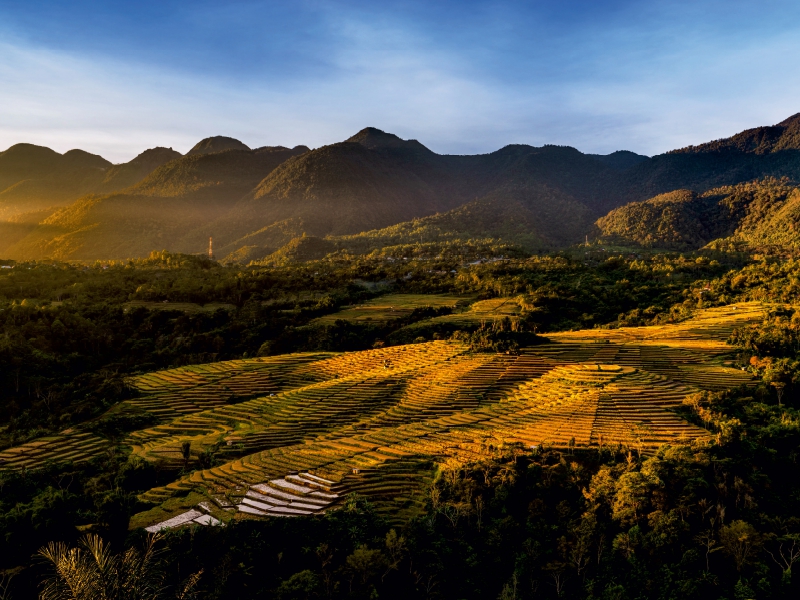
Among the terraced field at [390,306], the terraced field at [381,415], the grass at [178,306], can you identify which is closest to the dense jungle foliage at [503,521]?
the terraced field at [381,415]

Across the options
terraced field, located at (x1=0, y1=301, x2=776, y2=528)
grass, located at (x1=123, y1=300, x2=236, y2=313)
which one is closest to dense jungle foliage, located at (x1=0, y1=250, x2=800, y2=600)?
terraced field, located at (x1=0, y1=301, x2=776, y2=528)

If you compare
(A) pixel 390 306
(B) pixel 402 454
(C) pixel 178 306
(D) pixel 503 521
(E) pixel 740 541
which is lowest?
(D) pixel 503 521

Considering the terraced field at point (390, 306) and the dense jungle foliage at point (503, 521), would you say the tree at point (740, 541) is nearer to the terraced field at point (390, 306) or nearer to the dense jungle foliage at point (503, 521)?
the dense jungle foliage at point (503, 521)

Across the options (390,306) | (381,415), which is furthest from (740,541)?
(390,306)

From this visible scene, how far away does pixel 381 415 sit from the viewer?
47.8 metres

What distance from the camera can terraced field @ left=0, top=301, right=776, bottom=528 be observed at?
3528 cm

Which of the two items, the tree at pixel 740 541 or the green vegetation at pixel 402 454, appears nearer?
the green vegetation at pixel 402 454

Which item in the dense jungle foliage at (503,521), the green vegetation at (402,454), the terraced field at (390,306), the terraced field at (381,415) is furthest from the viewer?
the terraced field at (390,306)

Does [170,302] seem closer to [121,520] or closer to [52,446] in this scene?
[52,446]

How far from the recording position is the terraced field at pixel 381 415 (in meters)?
35.3

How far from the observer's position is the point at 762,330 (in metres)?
63.8

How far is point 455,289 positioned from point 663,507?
281 feet

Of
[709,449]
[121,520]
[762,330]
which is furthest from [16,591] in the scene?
[762,330]

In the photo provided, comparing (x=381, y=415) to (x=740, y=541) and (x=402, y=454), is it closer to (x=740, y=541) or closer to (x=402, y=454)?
(x=402, y=454)
